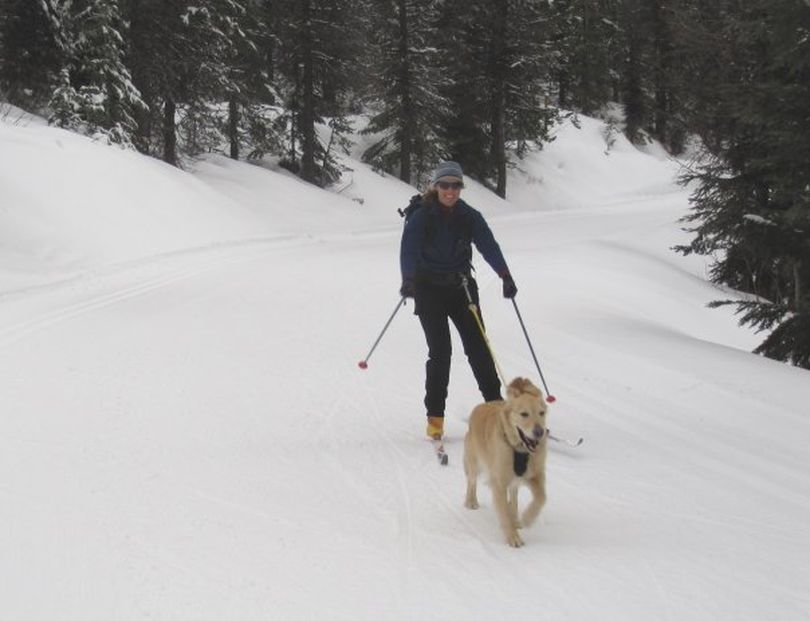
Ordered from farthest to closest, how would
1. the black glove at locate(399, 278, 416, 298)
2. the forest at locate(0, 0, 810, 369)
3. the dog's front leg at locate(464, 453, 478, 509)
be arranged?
1. the forest at locate(0, 0, 810, 369)
2. the black glove at locate(399, 278, 416, 298)
3. the dog's front leg at locate(464, 453, 478, 509)

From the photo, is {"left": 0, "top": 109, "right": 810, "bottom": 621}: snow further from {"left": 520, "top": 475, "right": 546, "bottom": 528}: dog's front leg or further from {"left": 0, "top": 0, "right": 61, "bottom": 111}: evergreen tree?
{"left": 0, "top": 0, "right": 61, "bottom": 111}: evergreen tree

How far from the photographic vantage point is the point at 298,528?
4.51m

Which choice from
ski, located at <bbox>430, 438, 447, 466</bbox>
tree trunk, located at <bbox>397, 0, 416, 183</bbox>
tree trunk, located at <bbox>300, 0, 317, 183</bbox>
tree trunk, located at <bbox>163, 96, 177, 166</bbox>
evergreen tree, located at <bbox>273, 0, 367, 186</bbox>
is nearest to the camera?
ski, located at <bbox>430, 438, 447, 466</bbox>

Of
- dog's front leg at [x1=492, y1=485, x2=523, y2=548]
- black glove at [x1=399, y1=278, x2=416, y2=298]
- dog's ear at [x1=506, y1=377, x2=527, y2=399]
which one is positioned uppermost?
black glove at [x1=399, y1=278, x2=416, y2=298]

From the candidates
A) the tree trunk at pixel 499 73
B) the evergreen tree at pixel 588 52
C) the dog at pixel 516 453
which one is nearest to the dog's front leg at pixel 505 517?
the dog at pixel 516 453

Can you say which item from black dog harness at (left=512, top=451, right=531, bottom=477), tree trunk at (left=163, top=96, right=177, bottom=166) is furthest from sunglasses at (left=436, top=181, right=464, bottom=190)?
tree trunk at (left=163, top=96, right=177, bottom=166)

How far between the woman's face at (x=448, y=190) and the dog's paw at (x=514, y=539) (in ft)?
8.68

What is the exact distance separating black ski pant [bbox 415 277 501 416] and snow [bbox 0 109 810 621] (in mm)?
499

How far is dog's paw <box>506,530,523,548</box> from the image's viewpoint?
4.30 m

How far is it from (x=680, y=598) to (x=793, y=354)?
848 centimetres

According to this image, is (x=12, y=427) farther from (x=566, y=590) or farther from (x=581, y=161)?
(x=581, y=161)

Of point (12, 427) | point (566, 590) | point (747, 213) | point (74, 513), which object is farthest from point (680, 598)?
point (747, 213)

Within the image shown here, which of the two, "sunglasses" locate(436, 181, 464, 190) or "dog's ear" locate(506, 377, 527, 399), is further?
"sunglasses" locate(436, 181, 464, 190)

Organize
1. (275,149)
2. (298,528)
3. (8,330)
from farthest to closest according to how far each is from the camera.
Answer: (275,149)
(8,330)
(298,528)
